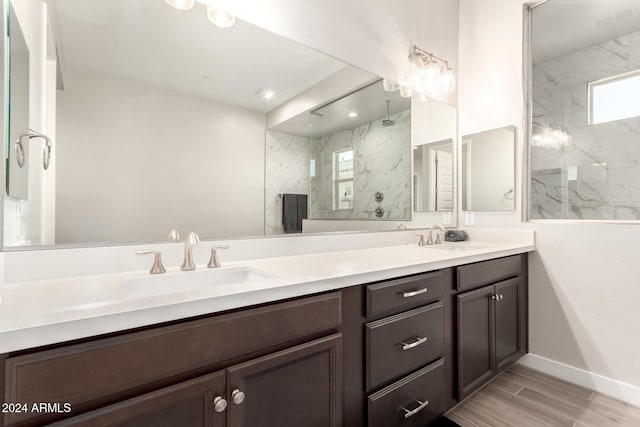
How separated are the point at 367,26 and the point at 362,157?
0.82m

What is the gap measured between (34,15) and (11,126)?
41 cm

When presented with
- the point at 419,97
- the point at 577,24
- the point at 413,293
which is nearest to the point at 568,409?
the point at 413,293

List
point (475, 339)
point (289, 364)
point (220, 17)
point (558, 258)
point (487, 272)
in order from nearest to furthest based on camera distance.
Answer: point (289, 364) → point (220, 17) → point (475, 339) → point (487, 272) → point (558, 258)

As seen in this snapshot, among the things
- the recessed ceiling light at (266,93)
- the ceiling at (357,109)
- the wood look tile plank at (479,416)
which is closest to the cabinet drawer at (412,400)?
the wood look tile plank at (479,416)

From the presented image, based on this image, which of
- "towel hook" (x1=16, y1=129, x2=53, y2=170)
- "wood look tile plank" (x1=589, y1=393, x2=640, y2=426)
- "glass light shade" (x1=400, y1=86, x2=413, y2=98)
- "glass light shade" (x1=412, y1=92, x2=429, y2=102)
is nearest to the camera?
"towel hook" (x1=16, y1=129, x2=53, y2=170)

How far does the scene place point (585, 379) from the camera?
1882 millimetres

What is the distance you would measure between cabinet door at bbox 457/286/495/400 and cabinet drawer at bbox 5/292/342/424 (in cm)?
100

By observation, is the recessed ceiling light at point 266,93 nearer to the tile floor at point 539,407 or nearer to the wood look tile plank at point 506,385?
the tile floor at point 539,407

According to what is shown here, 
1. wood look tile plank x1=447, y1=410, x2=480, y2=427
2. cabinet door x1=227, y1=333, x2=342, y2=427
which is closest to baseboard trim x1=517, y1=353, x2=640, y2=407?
wood look tile plank x1=447, y1=410, x2=480, y2=427

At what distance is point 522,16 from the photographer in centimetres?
220

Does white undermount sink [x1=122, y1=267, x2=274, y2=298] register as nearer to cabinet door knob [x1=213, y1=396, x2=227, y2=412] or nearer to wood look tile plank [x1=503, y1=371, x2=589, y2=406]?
cabinet door knob [x1=213, y1=396, x2=227, y2=412]

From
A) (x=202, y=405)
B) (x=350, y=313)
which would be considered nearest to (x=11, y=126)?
(x=202, y=405)

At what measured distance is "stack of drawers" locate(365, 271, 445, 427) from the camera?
1.13 metres

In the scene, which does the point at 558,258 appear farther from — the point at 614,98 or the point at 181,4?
the point at 181,4
